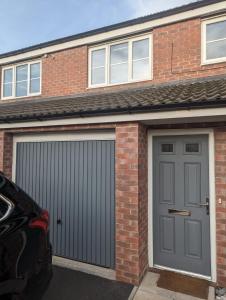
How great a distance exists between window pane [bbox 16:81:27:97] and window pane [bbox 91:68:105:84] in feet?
8.47

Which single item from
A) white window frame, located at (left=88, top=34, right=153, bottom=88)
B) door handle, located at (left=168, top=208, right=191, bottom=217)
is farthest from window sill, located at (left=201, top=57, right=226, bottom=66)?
door handle, located at (left=168, top=208, right=191, bottom=217)

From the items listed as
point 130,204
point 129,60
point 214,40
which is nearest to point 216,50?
point 214,40

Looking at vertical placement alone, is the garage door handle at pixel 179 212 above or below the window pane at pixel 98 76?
below

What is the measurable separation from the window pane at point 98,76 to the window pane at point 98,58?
14 cm

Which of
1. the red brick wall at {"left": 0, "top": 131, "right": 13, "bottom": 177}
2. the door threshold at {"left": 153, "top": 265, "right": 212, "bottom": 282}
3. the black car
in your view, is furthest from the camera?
the red brick wall at {"left": 0, "top": 131, "right": 13, "bottom": 177}

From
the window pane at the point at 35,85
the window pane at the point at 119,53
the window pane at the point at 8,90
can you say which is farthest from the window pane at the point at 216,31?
the window pane at the point at 8,90

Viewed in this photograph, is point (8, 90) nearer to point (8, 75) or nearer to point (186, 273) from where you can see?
point (8, 75)

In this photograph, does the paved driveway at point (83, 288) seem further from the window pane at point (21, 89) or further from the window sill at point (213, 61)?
the window pane at point (21, 89)

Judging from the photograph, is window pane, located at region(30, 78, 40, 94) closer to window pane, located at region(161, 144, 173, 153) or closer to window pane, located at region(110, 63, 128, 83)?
window pane, located at region(110, 63, 128, 83)

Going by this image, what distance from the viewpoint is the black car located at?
2049 millimetres

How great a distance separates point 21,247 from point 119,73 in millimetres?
5511

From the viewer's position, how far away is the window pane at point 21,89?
27.0 ft

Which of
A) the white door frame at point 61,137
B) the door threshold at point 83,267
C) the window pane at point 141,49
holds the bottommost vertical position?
the door threshold at point 83,267

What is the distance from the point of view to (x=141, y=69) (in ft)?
21.2
